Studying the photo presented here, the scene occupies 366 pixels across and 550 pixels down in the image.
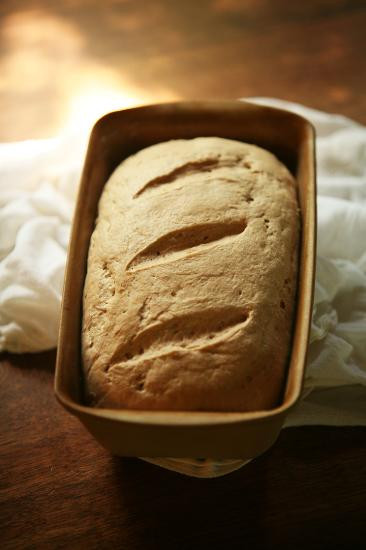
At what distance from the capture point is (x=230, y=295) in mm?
795

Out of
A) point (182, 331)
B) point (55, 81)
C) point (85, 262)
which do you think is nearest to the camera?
point (182, 331)

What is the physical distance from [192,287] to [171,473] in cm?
30

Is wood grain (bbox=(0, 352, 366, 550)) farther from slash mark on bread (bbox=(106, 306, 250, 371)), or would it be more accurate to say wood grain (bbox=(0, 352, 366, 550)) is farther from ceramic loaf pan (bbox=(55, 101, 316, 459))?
slash mark on bread (bbox=(106, 306, 250, 371))

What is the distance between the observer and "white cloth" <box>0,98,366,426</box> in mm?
938

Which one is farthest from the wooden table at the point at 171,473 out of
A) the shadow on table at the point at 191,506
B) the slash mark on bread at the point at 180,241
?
the slash mark on bread at the point at 180,241

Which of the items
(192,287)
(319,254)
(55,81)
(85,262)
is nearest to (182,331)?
(192,287)

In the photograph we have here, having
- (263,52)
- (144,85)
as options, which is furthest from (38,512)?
(263,52)

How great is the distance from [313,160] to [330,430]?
1.51ft

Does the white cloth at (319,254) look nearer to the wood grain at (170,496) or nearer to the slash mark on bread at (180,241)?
the wood grain at (170,496)

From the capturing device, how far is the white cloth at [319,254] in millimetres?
938

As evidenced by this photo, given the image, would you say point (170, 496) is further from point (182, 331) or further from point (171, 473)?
point (182, 331)

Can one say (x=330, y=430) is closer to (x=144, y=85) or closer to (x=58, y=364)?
(x=58, y=364)

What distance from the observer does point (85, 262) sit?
36.2 inches

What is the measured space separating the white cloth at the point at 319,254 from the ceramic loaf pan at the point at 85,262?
0.14 m
